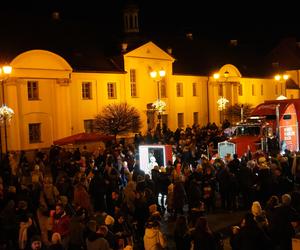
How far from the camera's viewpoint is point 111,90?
40438mm

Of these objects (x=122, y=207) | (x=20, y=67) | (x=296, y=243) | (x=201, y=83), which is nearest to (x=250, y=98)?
(x=201, y=83)

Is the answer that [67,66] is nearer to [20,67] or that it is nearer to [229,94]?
[20,67]

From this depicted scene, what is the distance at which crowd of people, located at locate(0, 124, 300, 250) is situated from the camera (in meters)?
9.84

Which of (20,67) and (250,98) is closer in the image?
(20,67)

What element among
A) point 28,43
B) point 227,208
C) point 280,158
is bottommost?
point 227,208

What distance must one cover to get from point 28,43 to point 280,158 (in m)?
22.7

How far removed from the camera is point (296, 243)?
338 inches

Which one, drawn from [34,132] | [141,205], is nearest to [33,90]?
[34,132]

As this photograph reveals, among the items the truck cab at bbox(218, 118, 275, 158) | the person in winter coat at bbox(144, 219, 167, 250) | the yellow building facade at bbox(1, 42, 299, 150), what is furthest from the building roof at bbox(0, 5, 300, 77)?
the person in winter coat at bbox(144, 219, 167, 250)

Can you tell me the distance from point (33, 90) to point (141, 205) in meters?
23.2

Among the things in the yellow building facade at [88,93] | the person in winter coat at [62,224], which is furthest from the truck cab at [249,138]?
the person in winter coat at [62,224]

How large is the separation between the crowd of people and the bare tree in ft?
39.2

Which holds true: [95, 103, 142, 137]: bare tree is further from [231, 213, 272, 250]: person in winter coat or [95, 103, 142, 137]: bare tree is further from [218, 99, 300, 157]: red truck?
[231, 213, 272, 250]: person in winter coat

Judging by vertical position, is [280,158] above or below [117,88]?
below
